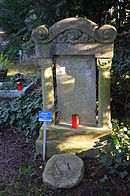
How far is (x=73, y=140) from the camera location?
3.73 m

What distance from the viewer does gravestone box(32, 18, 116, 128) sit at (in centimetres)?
326

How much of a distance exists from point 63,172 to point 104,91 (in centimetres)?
123

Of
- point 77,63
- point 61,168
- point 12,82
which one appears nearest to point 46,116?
point 61,168

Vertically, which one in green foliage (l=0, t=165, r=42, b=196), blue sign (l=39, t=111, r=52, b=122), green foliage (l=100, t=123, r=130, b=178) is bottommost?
green foliage (l=0, t=165, r=42, b=196)

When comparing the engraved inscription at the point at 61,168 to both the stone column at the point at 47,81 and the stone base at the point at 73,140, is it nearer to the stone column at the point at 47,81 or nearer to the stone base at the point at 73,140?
the stone base at the point at 73,140

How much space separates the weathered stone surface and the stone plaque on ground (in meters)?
0.71

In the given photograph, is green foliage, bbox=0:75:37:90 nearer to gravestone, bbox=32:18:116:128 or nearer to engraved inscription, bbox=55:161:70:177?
gravestone, bbox=32:18:116:128

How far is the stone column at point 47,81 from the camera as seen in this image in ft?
11.6

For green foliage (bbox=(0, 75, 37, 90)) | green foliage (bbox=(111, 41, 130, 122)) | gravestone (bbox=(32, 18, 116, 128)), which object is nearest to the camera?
gravestone (bbox=(32, 18, 116, 128))

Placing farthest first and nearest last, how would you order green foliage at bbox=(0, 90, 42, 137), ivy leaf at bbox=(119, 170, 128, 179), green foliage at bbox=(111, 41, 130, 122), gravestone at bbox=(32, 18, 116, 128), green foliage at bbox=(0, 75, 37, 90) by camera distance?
green foliage at bbox=(0, 75, 37, 90)
green foliage at bbox=(0, 90, 42, 137)
green foliage at bbox=(111, 41, 130, 122)
gravestone at bbox=(32, 18, 116, 128)
ivy leaf at bbox=(119, 170, 128, 179)

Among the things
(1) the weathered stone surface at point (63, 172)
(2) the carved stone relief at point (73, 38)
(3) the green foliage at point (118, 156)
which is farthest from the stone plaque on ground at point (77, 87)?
(1) the weathered stone surface at point (63, 172)

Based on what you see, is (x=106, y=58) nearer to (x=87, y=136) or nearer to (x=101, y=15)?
(x=87, y=136)

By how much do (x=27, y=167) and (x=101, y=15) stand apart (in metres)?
3.14

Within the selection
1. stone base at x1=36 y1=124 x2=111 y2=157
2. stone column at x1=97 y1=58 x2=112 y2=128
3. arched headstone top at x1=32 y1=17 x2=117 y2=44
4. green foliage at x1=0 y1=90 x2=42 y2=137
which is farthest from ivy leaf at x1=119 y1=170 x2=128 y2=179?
green foliage at x1=0 y1=90 x2=42 y2=137
